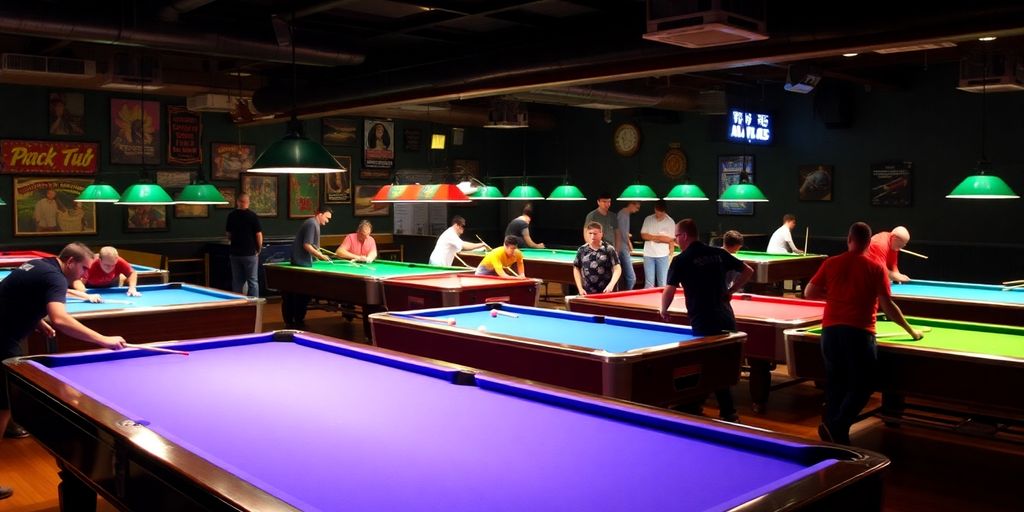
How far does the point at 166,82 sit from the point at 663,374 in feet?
27.7

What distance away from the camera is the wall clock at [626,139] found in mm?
14969

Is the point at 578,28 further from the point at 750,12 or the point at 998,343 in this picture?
the point at 998,343

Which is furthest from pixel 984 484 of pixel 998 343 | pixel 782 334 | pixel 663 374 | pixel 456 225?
pixel 456 225

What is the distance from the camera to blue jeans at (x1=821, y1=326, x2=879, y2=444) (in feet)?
15.4

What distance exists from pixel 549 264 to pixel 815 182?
488 centimetres

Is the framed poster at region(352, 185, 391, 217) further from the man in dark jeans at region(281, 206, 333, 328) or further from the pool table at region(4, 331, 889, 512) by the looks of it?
the pool table at region(4, 331, 889, 512)

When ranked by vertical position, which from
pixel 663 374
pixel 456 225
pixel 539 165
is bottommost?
pixel 663 374

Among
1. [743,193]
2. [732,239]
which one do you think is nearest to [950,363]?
[732,239]

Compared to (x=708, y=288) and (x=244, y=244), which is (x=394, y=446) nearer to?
(x=708, y=288)

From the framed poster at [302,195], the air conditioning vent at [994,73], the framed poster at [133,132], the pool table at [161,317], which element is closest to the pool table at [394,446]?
the pool table at [161,317]

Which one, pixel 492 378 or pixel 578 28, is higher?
pixel 578 28

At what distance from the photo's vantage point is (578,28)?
693 centimetres

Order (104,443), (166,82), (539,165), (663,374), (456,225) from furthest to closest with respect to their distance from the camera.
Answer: (539,165), (166,82), (456,225), (663,374), (104,443)

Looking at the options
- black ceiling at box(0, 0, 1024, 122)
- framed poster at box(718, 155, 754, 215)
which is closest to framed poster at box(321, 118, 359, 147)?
black ceiling at box(0, 0, 1024, 122)
